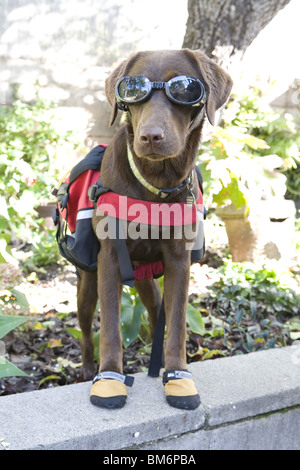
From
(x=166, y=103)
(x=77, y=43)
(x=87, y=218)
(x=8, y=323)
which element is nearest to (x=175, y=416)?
(x=8, y=323)

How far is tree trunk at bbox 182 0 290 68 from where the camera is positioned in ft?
11.6

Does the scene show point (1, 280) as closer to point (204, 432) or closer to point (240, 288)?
point (204, 432)

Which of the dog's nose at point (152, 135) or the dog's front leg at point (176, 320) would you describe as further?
the dog's front leg at point (176, 320)

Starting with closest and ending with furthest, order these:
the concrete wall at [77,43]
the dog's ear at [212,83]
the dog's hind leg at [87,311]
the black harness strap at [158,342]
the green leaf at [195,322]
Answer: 1. the dog's ear at [212,83]
2. the black harness strap at [158,342]
3. the dog's hind leg at [87,311]
4. the green leaf at [195,322]
5. the concrete wall at [77,43]

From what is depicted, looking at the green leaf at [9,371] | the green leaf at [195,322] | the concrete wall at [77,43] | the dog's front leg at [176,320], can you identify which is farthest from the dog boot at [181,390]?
the concrete wall at [77,43]

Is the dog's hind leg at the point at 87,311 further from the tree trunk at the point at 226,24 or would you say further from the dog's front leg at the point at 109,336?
the tree trunk at the point at 226,24

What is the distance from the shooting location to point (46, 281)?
173 inches

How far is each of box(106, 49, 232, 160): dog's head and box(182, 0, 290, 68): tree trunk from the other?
188cm

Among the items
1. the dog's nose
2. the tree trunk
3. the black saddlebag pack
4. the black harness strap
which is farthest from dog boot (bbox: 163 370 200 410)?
the tree trunk

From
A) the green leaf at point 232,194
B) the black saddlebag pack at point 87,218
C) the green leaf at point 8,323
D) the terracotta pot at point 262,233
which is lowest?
the terracotta pot at point 262,233

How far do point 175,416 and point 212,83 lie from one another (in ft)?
4.05

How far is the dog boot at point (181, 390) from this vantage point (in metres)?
1.89

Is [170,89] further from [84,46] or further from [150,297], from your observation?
[84,46]

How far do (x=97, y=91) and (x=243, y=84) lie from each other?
6.16 feet
